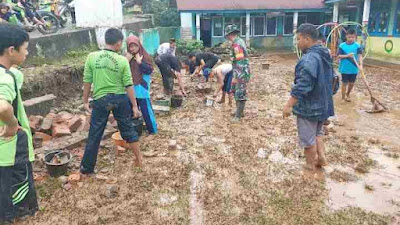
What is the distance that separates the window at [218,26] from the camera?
814 inches

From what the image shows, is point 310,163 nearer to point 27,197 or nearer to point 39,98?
point 27,197

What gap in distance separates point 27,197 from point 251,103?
5.38 metres

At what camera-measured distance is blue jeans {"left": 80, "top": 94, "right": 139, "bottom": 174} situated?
3.90 metres

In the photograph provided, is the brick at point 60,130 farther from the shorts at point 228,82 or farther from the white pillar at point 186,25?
the white pillar at point 186,25

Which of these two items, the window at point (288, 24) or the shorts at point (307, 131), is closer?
the shorts at point (307, 131)

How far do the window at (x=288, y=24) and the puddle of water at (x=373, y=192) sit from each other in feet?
59.0

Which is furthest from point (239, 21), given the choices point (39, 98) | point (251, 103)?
point (39, 98)

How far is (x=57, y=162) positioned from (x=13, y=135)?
62.8 inches

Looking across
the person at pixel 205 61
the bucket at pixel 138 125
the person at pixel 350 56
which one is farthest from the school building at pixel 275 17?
the bucket at pixel 138 125

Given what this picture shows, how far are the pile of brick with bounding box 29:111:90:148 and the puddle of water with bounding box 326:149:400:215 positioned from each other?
12.3ft

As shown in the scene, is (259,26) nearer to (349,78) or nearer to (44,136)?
(349,78)

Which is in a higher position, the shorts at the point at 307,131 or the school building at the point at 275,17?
the school building at the point at 275,17

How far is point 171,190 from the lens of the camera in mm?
3803

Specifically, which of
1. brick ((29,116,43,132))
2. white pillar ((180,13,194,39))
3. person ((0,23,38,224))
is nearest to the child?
brick ((29,116,43,132))
